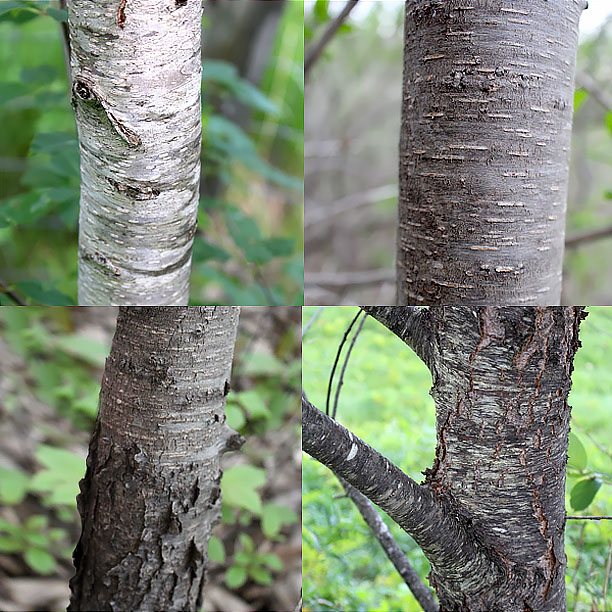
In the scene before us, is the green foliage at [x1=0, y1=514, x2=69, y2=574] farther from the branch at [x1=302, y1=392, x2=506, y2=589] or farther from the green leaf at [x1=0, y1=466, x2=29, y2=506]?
the branch at [x1=302, y1=392, x2=506, y2=589]

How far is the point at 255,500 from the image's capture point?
0.85m

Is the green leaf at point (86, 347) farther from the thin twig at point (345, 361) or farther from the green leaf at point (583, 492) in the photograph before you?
the green leaf at point (583, 492)

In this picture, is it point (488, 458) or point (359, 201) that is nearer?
point (488, 458)

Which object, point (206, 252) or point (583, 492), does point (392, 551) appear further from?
point (206, 252)

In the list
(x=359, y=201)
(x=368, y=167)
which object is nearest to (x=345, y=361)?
(x=359, y=201)

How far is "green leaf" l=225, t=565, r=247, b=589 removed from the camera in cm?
93

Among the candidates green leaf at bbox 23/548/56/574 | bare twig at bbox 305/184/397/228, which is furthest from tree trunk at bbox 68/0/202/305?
bare twig at bbox 305/184/397/228

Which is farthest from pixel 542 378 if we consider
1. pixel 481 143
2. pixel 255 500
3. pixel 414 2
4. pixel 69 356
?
pixel 69 356

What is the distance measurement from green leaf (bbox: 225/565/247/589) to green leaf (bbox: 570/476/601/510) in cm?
53

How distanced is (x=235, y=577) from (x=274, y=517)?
11 cm

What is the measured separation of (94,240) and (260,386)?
648mm

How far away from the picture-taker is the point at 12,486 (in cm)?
109

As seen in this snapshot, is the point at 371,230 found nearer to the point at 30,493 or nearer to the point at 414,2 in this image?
the point at 30,493

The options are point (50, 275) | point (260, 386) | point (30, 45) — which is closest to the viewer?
point (260, 386)
